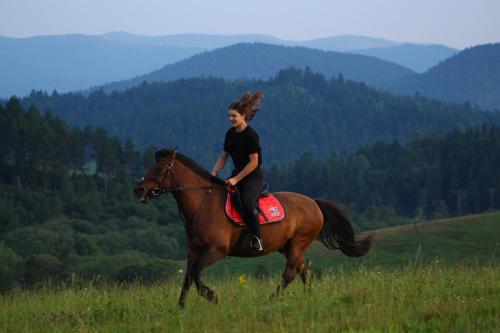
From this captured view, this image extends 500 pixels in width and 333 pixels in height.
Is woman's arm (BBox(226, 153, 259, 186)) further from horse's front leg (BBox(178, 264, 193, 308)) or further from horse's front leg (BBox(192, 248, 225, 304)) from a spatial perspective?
horse's front leg (BBox(178, 264, 193, 308))

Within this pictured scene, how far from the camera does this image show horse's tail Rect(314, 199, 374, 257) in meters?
13.6

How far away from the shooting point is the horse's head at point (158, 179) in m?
11.2

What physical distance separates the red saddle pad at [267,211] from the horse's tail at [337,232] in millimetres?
1606

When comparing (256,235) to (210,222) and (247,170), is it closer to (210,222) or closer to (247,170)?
(210,222)

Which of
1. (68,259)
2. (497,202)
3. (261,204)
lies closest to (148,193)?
(261,204)

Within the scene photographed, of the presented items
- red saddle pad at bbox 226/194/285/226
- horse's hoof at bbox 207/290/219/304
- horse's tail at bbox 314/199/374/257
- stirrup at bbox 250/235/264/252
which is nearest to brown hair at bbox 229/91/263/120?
red saddle pad at bbox 226/194/285/226

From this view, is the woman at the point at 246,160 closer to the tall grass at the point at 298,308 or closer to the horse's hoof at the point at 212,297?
the horse's hoof at the point at 212,297

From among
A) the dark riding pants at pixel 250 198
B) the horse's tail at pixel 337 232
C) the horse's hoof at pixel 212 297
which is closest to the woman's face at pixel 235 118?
the dark riding pants at pixel 250 198

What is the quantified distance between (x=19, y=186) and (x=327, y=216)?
143 meters

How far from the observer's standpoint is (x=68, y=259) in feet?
347

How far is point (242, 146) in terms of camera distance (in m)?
11.7

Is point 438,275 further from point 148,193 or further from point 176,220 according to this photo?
point 176,220

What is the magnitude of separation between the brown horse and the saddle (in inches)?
3.5

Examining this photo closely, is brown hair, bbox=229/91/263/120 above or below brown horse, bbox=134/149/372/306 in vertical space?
above
